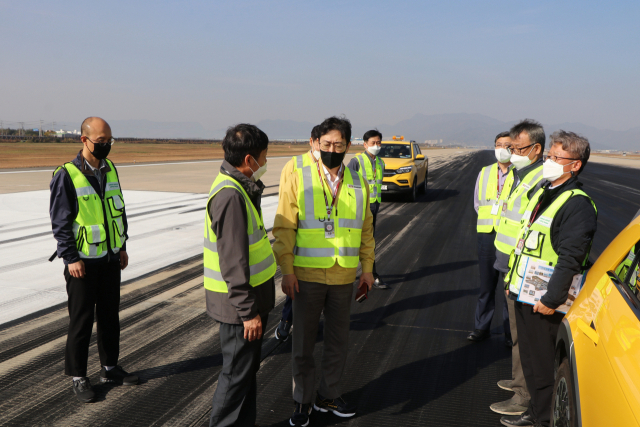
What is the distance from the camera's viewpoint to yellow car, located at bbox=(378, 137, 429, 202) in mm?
15773

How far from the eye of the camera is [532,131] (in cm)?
405

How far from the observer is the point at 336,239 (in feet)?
11.1

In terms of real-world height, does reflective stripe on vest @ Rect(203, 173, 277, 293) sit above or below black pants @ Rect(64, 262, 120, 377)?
above

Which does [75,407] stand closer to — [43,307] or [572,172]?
[43,307]

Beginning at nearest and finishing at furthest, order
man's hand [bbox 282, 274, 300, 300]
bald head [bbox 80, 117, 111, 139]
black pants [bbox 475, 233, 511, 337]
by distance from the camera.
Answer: man's hand [bbox 282, 274, 300, 300]
bald head [bbox 80, 117, 111, 139]
black pants [bbox 475, 233, 511, 337]

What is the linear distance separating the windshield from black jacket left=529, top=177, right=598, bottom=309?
1426 centimetres

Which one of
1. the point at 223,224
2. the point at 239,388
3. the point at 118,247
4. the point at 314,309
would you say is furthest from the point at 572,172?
the point at 118,247

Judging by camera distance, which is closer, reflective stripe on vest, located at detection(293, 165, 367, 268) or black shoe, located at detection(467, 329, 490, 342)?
reflective stripe on vest, located at detection(293, 165, 367, 268)

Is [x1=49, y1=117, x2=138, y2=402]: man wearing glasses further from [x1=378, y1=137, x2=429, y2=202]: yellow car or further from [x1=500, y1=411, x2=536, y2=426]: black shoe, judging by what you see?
[x1=378, y1=137, x2=429, y2=202]: yellow car

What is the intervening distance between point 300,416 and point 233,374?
752mm

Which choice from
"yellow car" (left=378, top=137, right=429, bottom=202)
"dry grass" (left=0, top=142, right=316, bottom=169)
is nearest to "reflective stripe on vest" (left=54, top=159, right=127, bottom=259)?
"yellow car" (left=378, top=137, right=429, bottom=202)

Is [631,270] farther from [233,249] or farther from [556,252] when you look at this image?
[233,249]

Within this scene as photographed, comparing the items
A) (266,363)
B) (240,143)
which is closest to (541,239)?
(240,143)

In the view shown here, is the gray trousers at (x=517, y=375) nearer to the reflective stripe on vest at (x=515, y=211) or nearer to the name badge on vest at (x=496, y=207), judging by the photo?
the reflective stripe on vest at (x=515, y=211)
